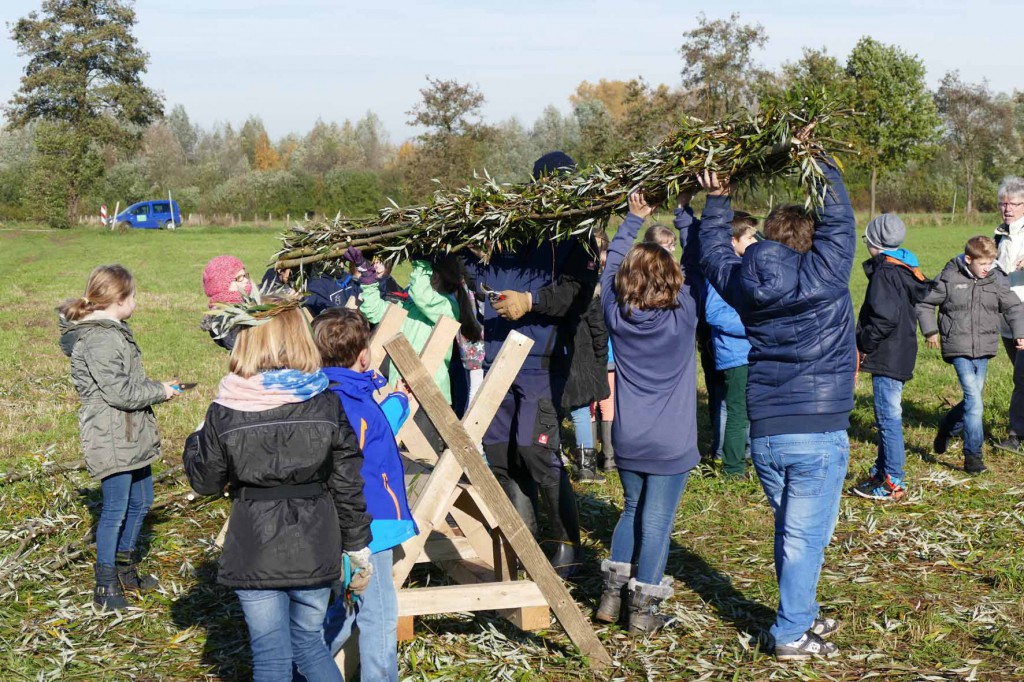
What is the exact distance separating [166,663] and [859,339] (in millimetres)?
5318

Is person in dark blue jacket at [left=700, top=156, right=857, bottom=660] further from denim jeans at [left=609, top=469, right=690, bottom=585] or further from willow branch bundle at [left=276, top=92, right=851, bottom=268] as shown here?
denim jeans at [left=609, top=469, right=690, bottom=585]

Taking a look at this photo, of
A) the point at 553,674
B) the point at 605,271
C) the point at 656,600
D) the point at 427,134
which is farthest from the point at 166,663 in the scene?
the point at 427,134

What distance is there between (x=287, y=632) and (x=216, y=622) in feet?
5.82

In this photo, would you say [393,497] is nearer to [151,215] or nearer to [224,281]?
[224,281]

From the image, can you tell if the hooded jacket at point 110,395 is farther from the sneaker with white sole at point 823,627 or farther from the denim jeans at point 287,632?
the sneaker with white sole at point 823,627

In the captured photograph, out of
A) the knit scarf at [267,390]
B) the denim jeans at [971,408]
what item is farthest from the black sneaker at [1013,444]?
the knit scarf at [267,390]

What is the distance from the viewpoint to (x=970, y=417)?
26.1ft

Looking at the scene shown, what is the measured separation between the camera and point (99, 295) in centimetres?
545

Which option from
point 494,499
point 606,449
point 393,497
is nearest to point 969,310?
point 606,449

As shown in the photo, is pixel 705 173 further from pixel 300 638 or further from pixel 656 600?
pixel 300 638

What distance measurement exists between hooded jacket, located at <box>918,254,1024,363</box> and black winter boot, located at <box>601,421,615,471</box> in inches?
108

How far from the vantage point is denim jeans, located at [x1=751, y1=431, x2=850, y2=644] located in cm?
463

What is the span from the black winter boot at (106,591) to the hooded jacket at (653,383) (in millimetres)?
2973

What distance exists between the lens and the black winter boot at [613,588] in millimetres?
5102
